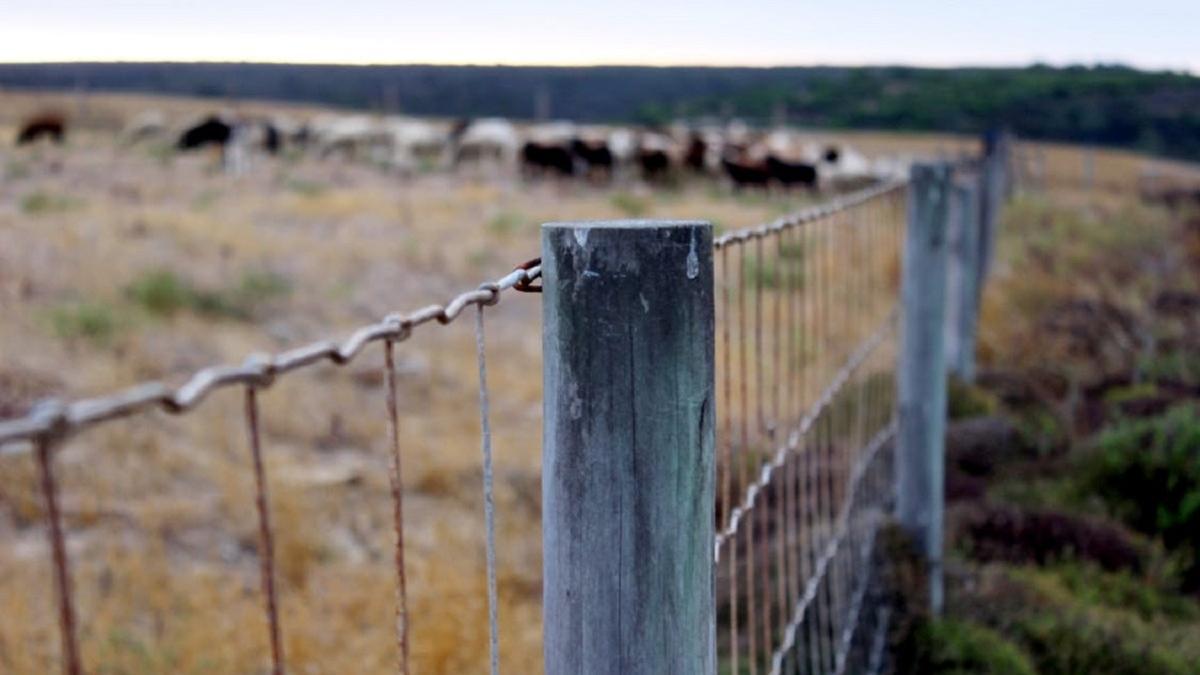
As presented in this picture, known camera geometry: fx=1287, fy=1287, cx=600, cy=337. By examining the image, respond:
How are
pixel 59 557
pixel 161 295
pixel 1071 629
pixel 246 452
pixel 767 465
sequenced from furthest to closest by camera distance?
pixel 161 295, pixel 246 452, pixel 1071 629, pixel 767 465, pixel 59 557

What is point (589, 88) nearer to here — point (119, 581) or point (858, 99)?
point (858, 99)

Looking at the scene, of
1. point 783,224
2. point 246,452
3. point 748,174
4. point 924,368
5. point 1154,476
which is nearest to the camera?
point 783,224

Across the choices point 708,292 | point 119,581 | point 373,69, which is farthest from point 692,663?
point 373,69

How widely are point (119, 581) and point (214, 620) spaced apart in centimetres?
54

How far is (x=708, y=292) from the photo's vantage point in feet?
4.87

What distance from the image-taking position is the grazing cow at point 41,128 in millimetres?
34750

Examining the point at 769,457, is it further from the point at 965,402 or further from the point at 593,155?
the point at 593,155

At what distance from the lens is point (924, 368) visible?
4348 mm

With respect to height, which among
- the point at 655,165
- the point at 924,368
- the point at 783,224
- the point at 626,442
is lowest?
the point at 655,165

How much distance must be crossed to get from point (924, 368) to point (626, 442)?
3.10 meters

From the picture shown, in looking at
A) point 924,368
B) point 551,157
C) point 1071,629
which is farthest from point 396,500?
point 551,157

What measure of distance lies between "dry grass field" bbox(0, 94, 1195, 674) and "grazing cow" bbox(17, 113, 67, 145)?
2134 cm

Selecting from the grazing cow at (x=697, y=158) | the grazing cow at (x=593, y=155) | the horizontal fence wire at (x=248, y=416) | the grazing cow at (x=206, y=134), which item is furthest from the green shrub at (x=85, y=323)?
the grazing cow at (x=206, y=134)

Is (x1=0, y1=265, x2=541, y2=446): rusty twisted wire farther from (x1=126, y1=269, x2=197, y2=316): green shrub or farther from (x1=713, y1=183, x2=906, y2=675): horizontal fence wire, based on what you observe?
(x1=126, y1=269, x2=197, y2=316): green shrub
